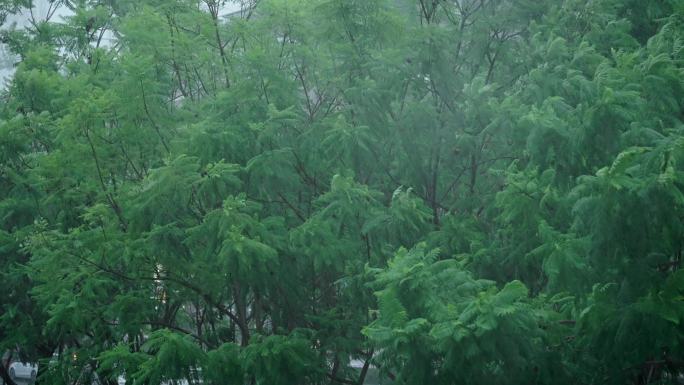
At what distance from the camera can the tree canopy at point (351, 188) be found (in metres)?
7.89

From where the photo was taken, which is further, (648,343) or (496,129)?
(496,129)

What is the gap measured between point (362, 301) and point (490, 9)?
3.95 m

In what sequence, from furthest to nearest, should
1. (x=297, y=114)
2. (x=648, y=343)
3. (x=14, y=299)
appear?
(x=14, y=299) < (x=297, y=114) < (x=648, y=343)

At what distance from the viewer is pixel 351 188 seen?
974 centimetres

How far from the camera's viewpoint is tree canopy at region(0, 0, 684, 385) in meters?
7.89

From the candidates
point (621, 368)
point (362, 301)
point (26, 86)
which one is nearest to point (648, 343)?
point (621, 368)

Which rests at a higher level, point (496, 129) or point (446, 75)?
point (446, 75)

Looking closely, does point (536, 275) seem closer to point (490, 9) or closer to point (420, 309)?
point (420, 309)

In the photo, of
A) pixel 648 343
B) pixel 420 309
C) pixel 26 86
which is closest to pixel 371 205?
pixel 420 309

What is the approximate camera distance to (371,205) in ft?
33.5

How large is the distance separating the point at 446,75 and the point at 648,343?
4.60 metres

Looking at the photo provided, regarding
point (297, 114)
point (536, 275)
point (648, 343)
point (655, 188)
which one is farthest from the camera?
point (297, 114)

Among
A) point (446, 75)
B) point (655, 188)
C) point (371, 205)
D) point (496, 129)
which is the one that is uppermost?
point (446, 75)

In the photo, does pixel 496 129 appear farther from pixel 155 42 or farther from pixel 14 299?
pixel 14 299
